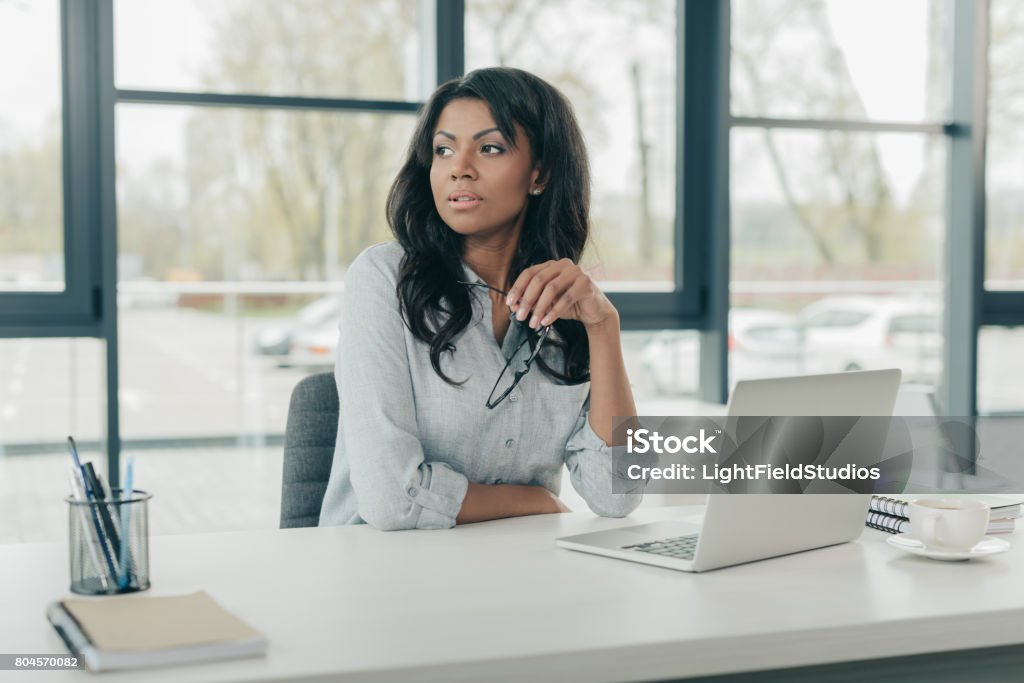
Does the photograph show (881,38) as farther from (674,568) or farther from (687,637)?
(687,637)

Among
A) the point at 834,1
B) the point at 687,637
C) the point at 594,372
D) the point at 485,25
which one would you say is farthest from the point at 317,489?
the point at 834,1

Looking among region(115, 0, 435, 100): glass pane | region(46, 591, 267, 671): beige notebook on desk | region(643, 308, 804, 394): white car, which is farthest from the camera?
region(643, 308, 804, 394): white car

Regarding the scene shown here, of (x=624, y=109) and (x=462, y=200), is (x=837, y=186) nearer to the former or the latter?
(x=624, y=109)

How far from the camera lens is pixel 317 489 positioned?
6.14 ft

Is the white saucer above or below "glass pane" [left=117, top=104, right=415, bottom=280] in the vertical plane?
below

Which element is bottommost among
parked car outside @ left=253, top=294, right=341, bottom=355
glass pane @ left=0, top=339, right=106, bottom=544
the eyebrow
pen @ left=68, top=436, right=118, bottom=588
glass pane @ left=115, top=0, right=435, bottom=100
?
glass pane @ left=0, top=339, right=106, bottom=544

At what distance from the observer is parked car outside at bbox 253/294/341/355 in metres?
3.38

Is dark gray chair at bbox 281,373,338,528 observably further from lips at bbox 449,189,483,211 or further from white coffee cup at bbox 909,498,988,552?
white coffee cup at bbox 909,498,988,552

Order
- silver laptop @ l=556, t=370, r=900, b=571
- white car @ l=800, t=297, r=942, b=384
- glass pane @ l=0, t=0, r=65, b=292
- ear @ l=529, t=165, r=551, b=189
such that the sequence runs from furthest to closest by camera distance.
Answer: white car @ l=800, t=297, r=942, b=384
glass pane @ l=0, t=0, r=65, b=292
ear @ l=529, t=165, r=551, b=189
silver laptop @ l=556, t=370, r=900, b=571

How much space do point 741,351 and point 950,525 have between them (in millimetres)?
2454

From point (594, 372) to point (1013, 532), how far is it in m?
0.67

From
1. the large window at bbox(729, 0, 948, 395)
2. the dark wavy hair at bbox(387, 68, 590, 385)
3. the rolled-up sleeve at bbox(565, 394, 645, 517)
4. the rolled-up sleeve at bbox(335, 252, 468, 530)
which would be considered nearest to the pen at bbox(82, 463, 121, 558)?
the rolled-up sleeve at bbox(335, 252, 468, 530)

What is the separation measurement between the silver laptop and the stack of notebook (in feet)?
0.27

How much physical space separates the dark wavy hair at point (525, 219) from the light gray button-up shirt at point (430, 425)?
0.03m
